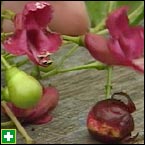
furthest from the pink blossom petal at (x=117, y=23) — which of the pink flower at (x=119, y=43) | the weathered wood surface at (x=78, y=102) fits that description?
the weathered wood surface at (x=78, y=102)

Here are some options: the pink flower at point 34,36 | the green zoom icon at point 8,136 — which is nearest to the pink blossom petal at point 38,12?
the pink flower at point 34,36

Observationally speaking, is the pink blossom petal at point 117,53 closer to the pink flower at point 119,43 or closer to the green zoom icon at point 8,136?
the pink flower at point 119,43

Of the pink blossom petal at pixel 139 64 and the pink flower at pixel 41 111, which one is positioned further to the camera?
the pink flower at pixel 41 111

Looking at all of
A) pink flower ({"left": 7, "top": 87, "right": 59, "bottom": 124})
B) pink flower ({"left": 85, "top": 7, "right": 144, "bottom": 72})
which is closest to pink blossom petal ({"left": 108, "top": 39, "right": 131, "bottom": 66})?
pink flower ({"left": 85, "top": 7, "right": 144, "bottom": 72})

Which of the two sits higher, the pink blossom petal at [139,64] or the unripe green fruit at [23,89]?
the pink blossom petal at [139,64]

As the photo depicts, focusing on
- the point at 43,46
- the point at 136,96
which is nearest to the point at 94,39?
the point at 43,46

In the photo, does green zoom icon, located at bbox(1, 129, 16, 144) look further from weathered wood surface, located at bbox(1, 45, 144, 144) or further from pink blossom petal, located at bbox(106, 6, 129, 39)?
pink blossom petal, located at bbox(106, 6, 129, 39)

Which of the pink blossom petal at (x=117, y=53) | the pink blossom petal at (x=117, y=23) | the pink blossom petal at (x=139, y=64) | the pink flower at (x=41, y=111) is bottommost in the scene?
the pink flower at (x=41, y=111)
